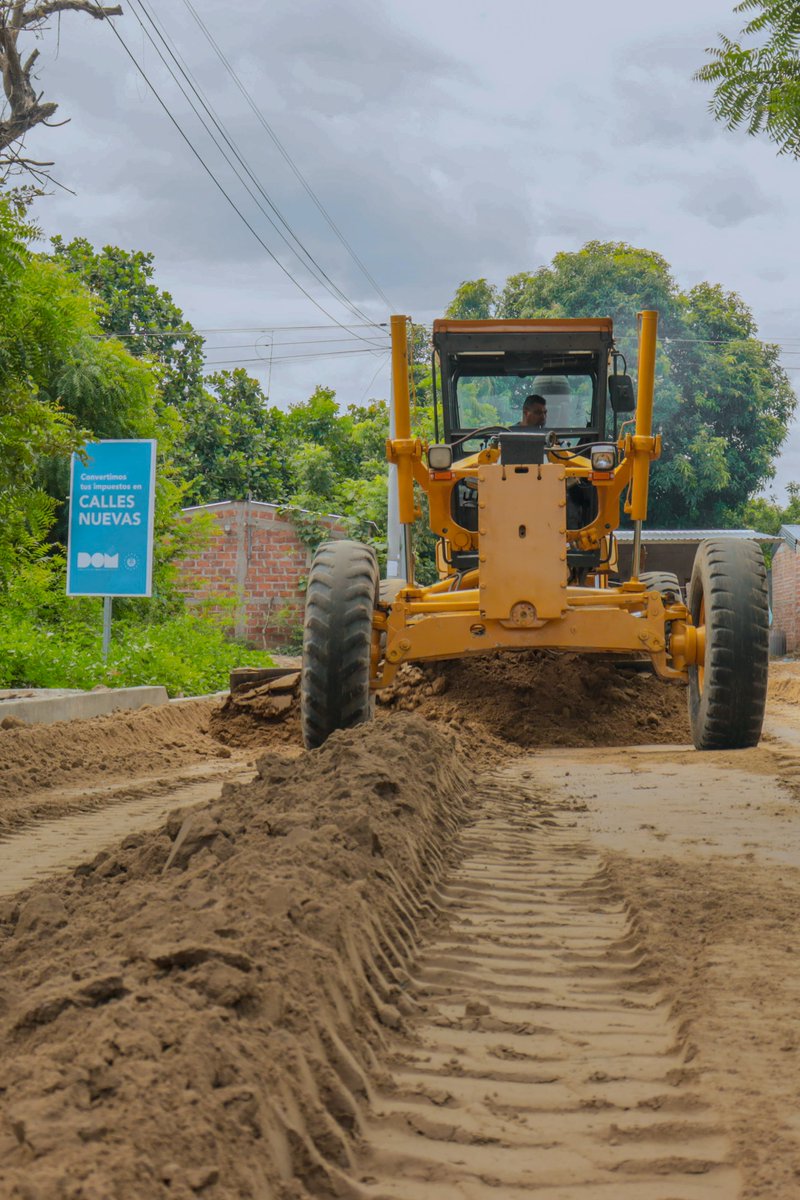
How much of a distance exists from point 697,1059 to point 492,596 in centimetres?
508

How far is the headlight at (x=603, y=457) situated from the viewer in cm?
838

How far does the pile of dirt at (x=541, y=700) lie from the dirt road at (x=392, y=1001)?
167 inches

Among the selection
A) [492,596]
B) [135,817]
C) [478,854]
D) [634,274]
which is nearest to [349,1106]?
[478,854]

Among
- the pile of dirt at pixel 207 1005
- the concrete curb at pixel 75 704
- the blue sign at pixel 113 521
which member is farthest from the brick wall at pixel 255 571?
the pile of dirt at pixel 207 1005

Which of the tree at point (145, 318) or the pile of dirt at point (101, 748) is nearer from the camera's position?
the pile of dirt at point (101, 748)

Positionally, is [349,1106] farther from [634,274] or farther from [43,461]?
[634,274]

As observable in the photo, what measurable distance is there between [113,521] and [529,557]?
7374mm

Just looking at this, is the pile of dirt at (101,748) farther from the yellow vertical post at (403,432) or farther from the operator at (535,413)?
the operator at (535,413)

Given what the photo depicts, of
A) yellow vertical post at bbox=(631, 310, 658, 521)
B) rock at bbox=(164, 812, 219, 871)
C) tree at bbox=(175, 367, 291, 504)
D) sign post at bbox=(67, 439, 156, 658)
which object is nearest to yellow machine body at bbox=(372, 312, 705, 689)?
yellow vertical post at bbox=(631, 310, 658, 521)

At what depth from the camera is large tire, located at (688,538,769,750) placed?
8219 millimetres

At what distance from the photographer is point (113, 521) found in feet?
45.7

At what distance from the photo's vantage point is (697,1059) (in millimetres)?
2852

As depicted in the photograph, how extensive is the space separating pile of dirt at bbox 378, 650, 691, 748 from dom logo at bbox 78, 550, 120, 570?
4.41 meters

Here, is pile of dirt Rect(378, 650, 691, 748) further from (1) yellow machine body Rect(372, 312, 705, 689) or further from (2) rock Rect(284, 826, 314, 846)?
(2) rock Rect(284, 826, 314, 846)
